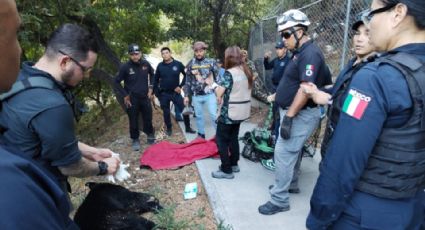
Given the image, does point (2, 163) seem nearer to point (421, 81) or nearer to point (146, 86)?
point (421, 81)

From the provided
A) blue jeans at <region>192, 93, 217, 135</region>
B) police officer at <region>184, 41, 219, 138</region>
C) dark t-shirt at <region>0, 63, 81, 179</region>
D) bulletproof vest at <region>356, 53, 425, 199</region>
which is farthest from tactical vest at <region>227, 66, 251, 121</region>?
bulletproof vest at <region>356, 53, 425, 199</region>

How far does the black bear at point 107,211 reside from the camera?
2.68 meters

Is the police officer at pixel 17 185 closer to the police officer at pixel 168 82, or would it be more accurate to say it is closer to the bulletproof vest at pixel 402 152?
the bulletproof vest at pixel 402 152

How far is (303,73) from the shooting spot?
9.84 ft

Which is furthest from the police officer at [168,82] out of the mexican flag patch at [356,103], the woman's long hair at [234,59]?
the mexican flag patch at [356,103]

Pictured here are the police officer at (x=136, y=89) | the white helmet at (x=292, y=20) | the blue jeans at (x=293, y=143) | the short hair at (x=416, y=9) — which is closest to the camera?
the short hair at (x=416, y=9)

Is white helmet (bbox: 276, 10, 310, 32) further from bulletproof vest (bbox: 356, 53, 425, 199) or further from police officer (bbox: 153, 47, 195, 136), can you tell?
police officer (bbox: 153, 47, 195, 136)

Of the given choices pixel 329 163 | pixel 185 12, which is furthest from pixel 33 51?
pixel 329 163

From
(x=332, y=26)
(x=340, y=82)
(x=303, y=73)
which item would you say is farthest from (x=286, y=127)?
(x=332, y=26)

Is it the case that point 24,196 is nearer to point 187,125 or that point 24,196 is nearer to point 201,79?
point 201,79

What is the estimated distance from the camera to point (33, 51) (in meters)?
8.30

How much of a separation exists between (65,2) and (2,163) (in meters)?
6.43

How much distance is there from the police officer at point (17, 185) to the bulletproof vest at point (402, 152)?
1.30 metres

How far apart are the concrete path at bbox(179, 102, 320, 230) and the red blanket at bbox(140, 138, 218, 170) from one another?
8.5 inches
